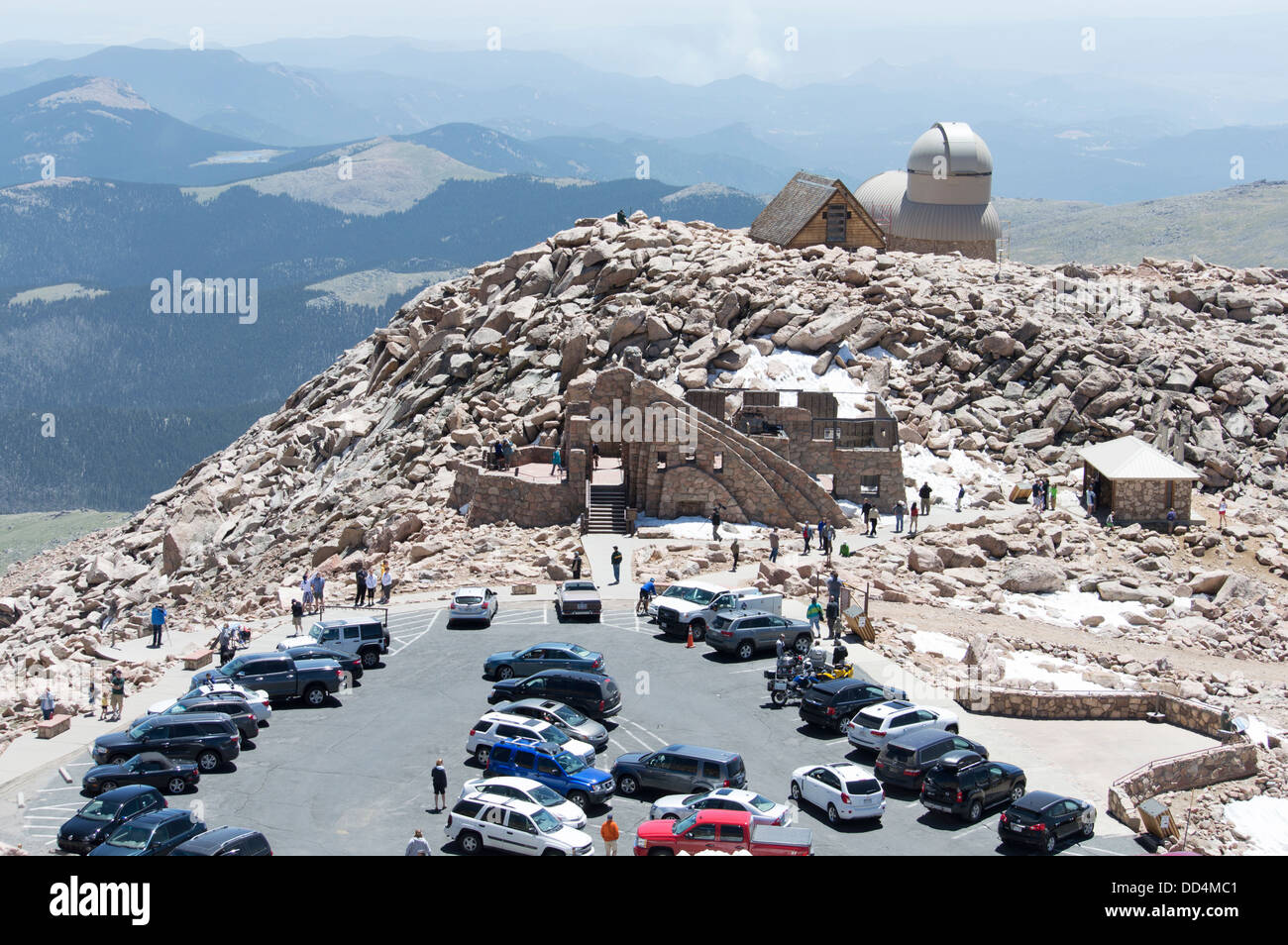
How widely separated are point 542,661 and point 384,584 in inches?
423

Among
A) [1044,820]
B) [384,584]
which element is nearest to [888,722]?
[1044,820]

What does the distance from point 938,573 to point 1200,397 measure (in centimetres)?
2270

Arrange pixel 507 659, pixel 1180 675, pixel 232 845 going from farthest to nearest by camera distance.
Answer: pixel 1180 675 < pixel 507 659 < pixel 232 845

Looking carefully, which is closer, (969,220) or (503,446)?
(503,446)

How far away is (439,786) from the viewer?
3083cm

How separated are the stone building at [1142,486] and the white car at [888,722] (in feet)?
79.5

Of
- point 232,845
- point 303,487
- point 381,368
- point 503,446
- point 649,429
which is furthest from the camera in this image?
point 381,368

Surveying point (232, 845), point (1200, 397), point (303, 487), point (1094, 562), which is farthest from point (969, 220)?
point (232, 845)

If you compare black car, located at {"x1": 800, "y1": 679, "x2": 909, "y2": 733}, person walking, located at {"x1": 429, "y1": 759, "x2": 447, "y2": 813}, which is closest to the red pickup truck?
person walking, located at {"x1": 429, "y1": 759, "x2": 447, "y2": 813}

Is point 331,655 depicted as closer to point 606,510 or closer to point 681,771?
point 681,771

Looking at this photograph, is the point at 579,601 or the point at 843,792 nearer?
the point at 843,792

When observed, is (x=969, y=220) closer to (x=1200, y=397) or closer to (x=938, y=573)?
(x=1200, y=397)

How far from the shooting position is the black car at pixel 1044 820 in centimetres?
2938

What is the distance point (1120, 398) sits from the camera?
2501 inches
